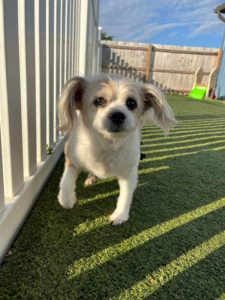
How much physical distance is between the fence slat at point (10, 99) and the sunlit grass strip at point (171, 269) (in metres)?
0.76

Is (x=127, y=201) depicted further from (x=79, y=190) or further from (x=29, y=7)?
(x=29, y=7)

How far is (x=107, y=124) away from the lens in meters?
1.58

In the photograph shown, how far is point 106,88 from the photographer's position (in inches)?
65.2

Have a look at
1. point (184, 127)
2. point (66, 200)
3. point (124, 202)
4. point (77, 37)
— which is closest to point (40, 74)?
point (66, 200)

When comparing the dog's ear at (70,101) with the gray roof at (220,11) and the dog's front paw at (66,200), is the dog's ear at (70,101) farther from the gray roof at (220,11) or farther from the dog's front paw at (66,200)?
Result: the gray roof at (220,11)

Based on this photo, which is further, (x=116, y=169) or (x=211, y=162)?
(x=211, y=162)

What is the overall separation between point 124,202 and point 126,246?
32cm

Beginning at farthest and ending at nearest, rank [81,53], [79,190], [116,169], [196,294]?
[81,53]
[79,190]
[116,169]
[196,294]

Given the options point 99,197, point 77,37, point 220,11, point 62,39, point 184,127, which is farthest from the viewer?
point 220,11

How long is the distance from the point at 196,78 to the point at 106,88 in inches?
432

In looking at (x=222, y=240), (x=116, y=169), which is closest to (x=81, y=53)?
(x=116, y=169)

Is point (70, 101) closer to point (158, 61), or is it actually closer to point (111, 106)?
point (111, 106)

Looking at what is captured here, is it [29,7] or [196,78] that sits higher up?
[29,7]

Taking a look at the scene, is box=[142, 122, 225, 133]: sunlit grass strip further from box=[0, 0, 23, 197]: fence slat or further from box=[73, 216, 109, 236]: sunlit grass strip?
box=[0, 0, 23, 197]: fence slat
